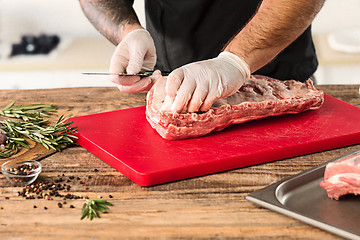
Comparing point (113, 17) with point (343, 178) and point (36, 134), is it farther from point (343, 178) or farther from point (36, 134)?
point (343, 178)

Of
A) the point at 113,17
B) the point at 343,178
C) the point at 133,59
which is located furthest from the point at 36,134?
the point at 343,178

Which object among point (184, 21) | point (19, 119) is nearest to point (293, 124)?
point (184, 21)

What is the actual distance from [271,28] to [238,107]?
472mm

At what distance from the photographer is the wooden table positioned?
1.54 metres

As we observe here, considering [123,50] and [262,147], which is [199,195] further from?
[123,50]

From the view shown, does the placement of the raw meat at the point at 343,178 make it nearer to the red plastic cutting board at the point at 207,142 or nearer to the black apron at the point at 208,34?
the red plastic cutting board at the point at 207,142

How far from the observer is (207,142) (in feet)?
7.38

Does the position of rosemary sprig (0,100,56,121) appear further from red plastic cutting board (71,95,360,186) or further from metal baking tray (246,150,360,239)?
metal baking tray (246,150,360,239)

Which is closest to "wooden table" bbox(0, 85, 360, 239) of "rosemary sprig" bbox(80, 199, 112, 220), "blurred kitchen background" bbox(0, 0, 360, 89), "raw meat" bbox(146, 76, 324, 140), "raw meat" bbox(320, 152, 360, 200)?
"rosemary sprig" bbox(80, 199, 112, 220)

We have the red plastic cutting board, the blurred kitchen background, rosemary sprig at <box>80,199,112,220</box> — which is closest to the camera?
rosemary sprig at <box>80,199,112,220</box>

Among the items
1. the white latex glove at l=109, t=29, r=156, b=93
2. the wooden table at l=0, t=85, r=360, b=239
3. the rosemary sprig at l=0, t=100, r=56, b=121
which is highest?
the wooden table at l=0, t=85, r=360, b=239

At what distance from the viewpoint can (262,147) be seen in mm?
2145

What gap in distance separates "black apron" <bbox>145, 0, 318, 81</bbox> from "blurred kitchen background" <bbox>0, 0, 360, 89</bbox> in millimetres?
2284

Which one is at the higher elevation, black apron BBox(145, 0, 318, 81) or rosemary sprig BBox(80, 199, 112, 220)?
rosemary sprig BBox(80, 199, 112, 220)
